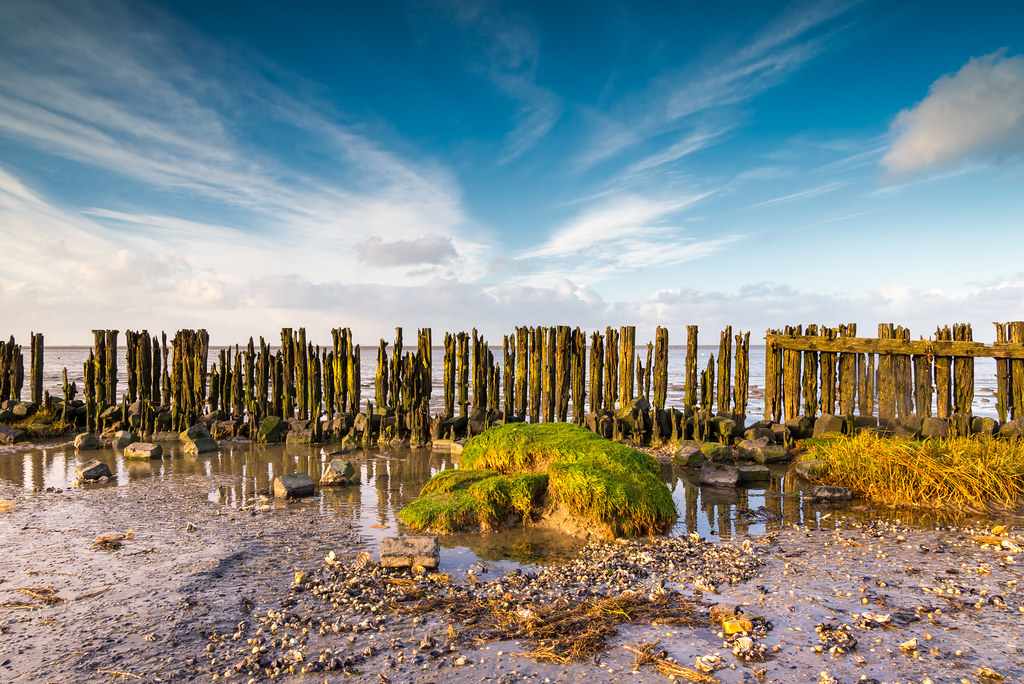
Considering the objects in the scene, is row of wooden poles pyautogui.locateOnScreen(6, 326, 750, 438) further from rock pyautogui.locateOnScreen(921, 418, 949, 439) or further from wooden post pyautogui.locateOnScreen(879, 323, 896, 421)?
rock pyautogui.locateOnScreen(921, 418, 949, 439)

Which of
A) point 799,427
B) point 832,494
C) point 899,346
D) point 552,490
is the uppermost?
point 899,346

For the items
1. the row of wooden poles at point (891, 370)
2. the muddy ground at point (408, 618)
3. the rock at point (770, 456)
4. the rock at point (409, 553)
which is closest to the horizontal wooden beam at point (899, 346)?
the row of wooden poles at point (891, 370)

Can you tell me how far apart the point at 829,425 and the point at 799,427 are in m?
0.53

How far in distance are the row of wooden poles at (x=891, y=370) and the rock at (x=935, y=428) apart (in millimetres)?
663

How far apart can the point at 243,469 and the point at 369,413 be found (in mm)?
3043

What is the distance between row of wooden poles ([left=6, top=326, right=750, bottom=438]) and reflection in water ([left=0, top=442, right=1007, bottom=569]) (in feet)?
4.94

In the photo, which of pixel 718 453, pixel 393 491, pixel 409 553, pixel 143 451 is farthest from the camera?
pixel 143 451

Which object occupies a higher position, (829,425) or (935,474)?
(829,425)

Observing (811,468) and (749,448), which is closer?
(811,468)

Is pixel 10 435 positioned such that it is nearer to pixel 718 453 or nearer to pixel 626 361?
pixel 626 361

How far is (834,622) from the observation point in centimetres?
390

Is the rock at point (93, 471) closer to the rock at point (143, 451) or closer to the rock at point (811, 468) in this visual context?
the rock at point (143, 451)

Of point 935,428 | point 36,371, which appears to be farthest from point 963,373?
point 36,371

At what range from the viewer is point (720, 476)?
324 inches
